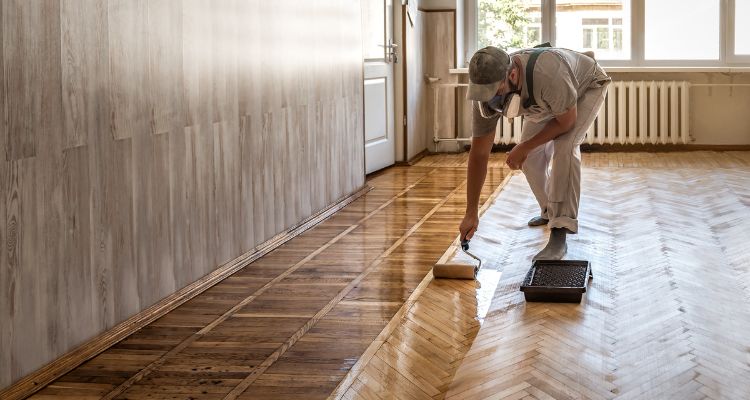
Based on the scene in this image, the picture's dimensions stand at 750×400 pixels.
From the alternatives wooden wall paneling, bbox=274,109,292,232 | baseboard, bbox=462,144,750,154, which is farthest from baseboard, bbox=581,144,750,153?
wooden wall paneling, bbox=274,109,292,232

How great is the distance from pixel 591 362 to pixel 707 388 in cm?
37

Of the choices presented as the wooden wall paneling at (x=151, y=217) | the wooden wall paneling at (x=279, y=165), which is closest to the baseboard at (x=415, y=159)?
the wooden wall paneling at (x=279, y=165)

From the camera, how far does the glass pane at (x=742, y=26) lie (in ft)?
29.9

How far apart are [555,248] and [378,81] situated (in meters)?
3.74

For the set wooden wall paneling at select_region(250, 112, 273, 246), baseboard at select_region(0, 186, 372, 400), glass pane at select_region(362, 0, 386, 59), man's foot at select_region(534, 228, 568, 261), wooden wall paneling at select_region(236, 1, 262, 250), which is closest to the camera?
baseboard at select_region(0, 186, 372, 400)

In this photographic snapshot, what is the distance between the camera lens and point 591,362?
2.91 metres

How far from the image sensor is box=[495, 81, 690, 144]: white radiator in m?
9.16

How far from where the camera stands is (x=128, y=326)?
3342mm

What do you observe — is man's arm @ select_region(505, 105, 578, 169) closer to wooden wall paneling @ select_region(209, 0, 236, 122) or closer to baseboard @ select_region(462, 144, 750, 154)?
wooden wall paneling @ select_region(209, 0, 236, 122)

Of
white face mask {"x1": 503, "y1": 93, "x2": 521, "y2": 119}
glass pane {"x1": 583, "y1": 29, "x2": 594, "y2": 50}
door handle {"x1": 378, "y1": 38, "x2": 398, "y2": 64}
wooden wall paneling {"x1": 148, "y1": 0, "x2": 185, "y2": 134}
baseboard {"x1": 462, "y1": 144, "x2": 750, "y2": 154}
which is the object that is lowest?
baseboard {"x1": 462, "y1": 144, "x2": 750, "y2": 154}

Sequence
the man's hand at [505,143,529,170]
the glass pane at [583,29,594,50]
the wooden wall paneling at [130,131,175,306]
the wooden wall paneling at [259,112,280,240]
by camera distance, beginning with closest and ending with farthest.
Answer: the wooden wall paneling at [130,131,175,306] < the man's hand at [505,143,529,170] < the wooden wall paneling at [259,112,280,240] < the glass pane at [583,29,594,50]

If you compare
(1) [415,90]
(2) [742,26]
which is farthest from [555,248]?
(2) [742,26]

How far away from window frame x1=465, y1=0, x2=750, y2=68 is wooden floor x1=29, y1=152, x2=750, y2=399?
13.1 feet

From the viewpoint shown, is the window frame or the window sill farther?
the window frame
